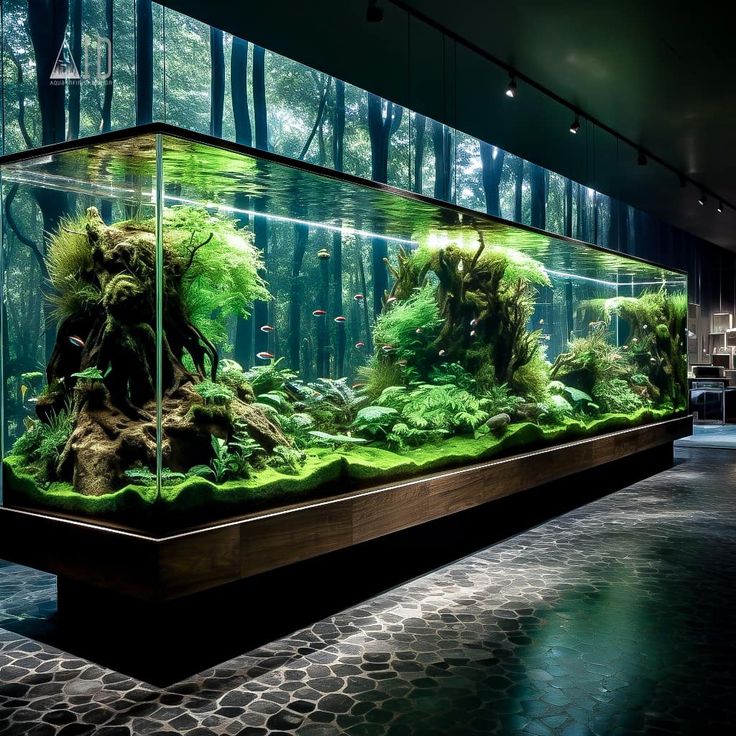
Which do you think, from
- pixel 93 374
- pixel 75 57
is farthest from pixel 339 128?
pixel 93 374

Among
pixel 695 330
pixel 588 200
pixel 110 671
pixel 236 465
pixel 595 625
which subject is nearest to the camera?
pixel 110 671

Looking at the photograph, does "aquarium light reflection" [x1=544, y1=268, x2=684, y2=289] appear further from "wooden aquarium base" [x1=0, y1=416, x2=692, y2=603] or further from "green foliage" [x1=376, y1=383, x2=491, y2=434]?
"wooden aquarium base" [x1=0, y1=416, x2=692, y2=603]

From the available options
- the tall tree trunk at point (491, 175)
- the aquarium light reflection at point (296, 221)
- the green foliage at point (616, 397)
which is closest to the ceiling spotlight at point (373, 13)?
the aquarium light reflection at point (296, 221)

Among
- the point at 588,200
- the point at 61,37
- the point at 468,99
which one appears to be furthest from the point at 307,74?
the point at 588,200

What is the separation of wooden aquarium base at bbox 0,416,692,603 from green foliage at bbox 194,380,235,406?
548 millimetres

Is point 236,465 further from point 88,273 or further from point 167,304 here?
point 88,273

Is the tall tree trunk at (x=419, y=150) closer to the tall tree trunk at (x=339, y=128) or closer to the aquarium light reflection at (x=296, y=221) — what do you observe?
the tall tree trunk at (x=339, y=128)

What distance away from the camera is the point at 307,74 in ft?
21.4

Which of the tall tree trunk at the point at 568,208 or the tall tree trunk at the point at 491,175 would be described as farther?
the tall tree trunk at the point at 568,208

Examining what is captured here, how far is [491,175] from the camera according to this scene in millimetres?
9234

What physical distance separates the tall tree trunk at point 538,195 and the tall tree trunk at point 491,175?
3.12 feet

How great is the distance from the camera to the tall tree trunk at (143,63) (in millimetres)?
5082

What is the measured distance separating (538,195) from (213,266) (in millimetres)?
7783

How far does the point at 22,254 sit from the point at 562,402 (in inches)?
176
